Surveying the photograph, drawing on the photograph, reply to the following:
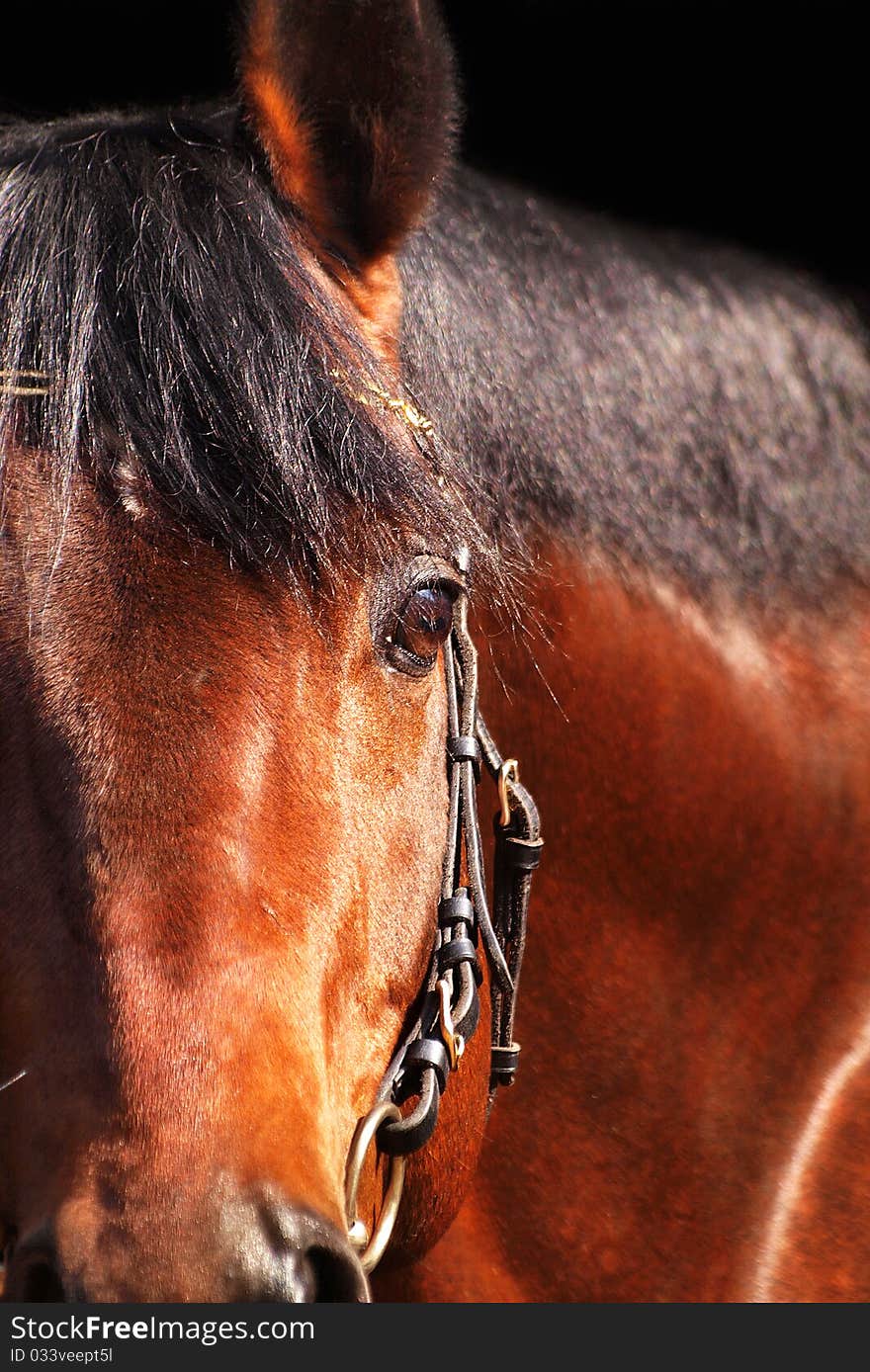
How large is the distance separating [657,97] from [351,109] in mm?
1894

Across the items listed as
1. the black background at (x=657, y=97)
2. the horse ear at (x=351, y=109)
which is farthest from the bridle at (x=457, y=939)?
the black background at (x=657, y=97)

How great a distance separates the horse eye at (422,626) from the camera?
1.40m

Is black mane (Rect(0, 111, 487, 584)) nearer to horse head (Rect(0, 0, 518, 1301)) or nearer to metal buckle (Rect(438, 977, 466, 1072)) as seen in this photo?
horse head (Rect(0, 0, 518, 1301))

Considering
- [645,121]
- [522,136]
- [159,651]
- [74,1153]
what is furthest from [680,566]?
[522,136]

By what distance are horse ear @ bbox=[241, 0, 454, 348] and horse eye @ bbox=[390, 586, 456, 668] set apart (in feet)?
1.54

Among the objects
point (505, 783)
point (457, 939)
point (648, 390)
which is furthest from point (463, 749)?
point (648, 390)

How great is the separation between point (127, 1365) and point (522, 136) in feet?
10.4

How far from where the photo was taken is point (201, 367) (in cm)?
132

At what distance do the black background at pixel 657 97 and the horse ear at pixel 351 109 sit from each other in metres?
0.97

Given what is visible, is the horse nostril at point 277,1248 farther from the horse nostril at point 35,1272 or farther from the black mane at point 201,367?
the black mane at point 201,367

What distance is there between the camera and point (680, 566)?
6.31ft

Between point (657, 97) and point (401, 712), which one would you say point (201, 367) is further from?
point (657, 97)

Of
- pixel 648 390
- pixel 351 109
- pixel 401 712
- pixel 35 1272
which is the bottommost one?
pixel 35 1272

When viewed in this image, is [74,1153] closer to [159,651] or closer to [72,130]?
[159,651]
